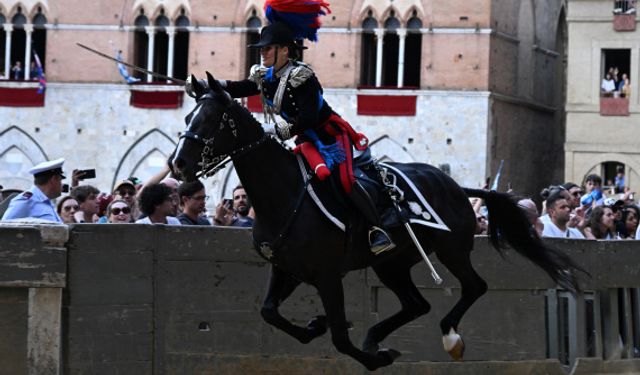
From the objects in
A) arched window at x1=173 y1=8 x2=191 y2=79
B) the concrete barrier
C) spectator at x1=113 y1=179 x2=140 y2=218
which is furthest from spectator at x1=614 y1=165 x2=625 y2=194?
the concrete barrier

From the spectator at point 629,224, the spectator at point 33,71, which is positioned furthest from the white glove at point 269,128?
the spectator at point 33,71

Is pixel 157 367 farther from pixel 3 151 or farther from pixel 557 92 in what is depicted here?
pixel 557 92

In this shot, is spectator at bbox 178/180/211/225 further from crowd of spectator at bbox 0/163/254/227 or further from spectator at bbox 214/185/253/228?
spectator at bbox 214/185/253/228

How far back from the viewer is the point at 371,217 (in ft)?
40.1

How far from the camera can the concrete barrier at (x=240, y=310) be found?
44.0 feet

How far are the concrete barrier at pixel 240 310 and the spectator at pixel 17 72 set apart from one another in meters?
37.2

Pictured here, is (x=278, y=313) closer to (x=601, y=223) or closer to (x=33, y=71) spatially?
(x=601, y=223)

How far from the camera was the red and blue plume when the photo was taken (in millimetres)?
12344

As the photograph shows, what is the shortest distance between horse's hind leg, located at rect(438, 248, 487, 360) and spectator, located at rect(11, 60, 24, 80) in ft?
128

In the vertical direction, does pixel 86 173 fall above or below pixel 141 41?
below

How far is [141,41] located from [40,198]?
1445 inches

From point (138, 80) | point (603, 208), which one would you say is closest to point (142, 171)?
point (138, 80)

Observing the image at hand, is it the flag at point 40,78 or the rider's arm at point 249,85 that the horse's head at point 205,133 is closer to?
the rider's arm at point 249,85

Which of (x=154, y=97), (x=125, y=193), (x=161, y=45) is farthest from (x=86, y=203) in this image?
(x=161, y=45)
